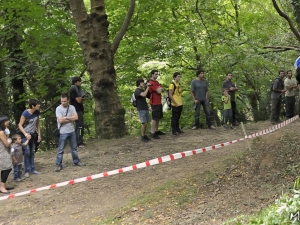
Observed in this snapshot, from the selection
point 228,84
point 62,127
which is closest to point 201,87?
point 228,84

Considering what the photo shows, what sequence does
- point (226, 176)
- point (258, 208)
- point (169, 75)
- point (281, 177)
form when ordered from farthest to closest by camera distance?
point (169, 75) → point (226, 176) → point (281, 177) → point (258, 208)

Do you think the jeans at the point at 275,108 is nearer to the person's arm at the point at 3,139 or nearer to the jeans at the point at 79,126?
the jeans at the point at 79,126

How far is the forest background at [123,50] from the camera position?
37.3ft

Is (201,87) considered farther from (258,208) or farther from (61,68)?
(258,208)

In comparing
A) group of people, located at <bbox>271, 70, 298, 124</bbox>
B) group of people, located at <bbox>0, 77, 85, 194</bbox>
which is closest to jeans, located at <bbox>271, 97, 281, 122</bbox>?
group of people, located at <bbox>271, 70, 298, 124</bbox>

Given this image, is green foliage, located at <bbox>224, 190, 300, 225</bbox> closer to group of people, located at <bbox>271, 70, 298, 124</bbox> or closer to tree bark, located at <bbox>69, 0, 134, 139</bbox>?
tree bark, located at <bbox>69, 0, 134, 139</bbox>

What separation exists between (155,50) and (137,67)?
4.63 feet

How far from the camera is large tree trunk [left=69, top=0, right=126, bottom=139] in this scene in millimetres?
11156

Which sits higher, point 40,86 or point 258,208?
point 40,86

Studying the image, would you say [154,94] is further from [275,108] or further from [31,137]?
[275,108]

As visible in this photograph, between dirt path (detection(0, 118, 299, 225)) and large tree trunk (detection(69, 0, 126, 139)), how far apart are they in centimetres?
137

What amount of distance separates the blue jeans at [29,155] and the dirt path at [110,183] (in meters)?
0.24

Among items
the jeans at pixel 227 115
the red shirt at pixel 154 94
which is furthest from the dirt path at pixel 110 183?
the jeans at pixel 227 115

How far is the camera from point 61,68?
13047mm
